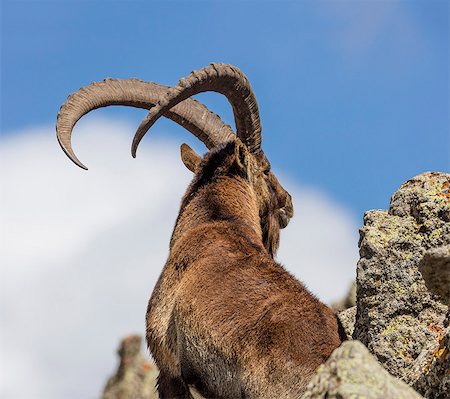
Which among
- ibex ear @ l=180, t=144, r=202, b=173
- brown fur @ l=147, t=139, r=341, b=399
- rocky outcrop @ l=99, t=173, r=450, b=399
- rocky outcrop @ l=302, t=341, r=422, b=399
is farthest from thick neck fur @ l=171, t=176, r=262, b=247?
rocky outcrop @ l=302, t=341, r=422, b=399

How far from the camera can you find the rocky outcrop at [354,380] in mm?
4867

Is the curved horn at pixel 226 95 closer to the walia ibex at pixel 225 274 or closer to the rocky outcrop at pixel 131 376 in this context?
the walia ibex at pixel 225 274

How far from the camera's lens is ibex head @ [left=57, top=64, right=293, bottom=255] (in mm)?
11250

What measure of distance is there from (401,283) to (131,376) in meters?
12.6

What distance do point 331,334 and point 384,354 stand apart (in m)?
0.85

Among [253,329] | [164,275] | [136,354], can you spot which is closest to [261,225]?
[164,275]

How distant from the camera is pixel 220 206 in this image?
1073 centimetres

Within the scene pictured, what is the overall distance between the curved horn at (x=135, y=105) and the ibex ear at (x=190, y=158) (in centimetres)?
29

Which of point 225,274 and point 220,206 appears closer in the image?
point 225,274

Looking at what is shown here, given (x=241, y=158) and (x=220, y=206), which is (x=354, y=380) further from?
(x=241, y=158)

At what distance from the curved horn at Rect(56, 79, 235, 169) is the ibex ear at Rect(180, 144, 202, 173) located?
29cm

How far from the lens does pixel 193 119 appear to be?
12523 mm

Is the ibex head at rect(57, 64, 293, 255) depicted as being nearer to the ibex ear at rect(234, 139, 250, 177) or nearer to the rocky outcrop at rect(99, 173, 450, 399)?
the ibex ear at rect(234, 139, 250, 177)

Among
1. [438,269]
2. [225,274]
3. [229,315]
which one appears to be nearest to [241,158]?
[225,274]
